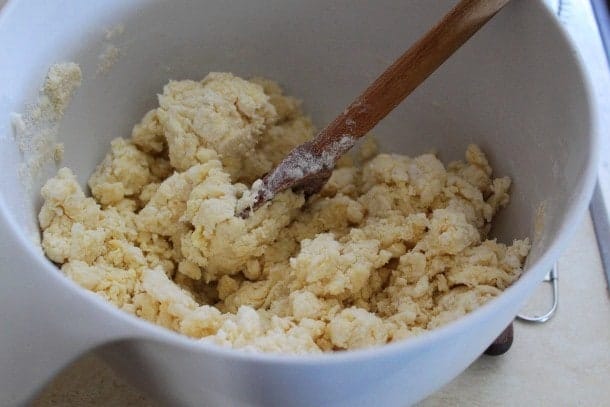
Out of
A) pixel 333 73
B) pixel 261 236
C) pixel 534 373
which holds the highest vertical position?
pixel 333 73

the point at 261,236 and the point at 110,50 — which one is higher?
the point at 110,50

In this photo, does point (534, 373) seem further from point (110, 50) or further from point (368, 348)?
point (110, 50)

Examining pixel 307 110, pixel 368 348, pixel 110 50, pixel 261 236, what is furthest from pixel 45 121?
pixel 368 348

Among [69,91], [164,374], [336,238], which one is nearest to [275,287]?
[336,238]

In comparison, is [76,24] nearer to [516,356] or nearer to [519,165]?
[519,165]

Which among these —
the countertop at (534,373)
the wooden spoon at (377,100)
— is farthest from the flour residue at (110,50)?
the countertop at (534,373)
